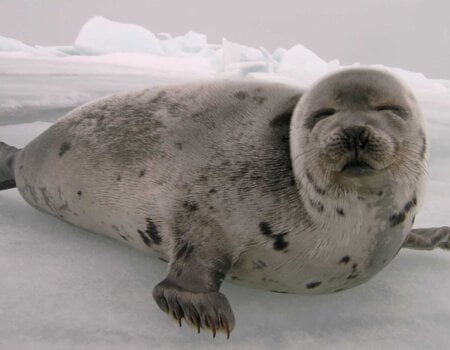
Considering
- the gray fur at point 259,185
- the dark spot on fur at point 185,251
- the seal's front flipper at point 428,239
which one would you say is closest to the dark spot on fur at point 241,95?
the gray fur at point 259,185

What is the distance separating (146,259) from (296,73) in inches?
453

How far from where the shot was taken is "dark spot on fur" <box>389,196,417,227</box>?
4.17 ft

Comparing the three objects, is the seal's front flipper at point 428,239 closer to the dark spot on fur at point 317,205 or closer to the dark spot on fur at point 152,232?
the dark spot on fur at point 317,205

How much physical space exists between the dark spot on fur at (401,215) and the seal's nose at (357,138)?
0.27 metres

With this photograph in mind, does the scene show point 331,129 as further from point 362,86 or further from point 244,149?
point 244,149

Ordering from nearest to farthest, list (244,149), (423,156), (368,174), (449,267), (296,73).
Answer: (368,174), (423,156), (244,149), (449,267), (296,73)

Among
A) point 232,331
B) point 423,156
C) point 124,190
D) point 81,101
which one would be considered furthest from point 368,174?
point 81,101

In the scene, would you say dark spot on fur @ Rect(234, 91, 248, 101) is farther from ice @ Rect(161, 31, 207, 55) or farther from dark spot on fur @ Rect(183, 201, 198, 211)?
ice @ Rect(161, 31, 207, 55)

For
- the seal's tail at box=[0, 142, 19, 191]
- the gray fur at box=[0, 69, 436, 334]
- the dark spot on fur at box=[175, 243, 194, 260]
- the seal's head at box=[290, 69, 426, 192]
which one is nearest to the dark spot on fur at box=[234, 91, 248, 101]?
the gray fur at box=[0, 69, 436, 334]

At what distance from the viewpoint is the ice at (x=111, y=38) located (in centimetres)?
1384

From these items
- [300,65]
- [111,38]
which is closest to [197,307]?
[300,65]

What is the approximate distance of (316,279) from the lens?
1329 mm

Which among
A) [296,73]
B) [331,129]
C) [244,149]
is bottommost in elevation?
[296,73]

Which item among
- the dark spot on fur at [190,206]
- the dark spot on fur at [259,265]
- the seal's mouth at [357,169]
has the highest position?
the seal's mouth at [357,169]
